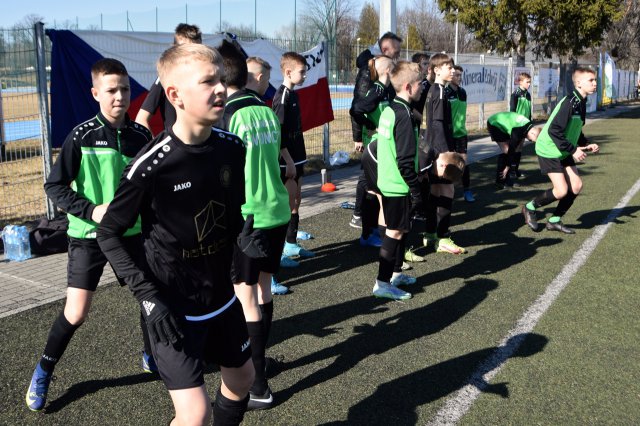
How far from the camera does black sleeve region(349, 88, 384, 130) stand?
7.30m

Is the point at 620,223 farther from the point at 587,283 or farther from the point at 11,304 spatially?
the point at 11,304

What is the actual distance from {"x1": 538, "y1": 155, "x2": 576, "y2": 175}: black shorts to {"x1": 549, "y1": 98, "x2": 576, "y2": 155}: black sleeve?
0.78 ft

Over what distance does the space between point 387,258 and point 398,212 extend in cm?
44

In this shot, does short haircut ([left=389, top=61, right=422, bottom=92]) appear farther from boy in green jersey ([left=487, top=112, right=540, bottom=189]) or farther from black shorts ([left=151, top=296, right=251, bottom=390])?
boy in green jersey ([left=487, top=112, right=540, bottom=189])

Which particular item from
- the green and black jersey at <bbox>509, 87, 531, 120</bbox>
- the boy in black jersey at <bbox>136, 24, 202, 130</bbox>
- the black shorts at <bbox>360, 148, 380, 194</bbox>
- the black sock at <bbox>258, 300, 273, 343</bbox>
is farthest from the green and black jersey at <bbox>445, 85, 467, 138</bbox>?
the black sock at <bbox>258, 300, 273, 343</bbox>

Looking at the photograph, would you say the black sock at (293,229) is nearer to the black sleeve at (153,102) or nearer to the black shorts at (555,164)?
the black sleeve at (153,102)

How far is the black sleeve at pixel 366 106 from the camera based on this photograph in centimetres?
730

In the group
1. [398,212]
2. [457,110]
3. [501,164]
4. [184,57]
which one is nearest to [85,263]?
[184,57]

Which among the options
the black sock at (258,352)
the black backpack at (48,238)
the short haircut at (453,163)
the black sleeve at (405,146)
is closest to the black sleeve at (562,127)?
the short haircut at (453,163)

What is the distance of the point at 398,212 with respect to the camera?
523 centimetres

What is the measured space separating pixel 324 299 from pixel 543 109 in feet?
80.9

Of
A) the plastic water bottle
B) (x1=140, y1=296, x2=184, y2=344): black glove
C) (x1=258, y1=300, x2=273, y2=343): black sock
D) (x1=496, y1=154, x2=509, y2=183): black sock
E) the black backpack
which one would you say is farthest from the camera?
(x1=496, y1=154, x2=509, y2=183): black sock

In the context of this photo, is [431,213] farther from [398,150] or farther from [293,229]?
[398,150]

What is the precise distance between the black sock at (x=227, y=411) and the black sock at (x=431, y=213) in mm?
4670
